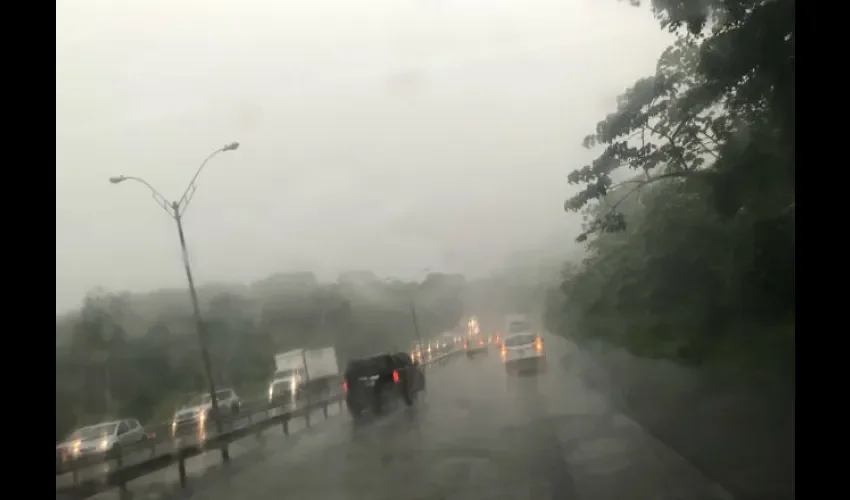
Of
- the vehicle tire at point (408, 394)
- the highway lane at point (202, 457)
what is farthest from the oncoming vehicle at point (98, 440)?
the vehicle tire at point (408, 394)

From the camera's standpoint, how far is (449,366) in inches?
229

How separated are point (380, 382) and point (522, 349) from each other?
4.41ft

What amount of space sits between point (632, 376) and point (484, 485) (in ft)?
8.47

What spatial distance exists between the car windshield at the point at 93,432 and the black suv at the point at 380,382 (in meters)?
1.71

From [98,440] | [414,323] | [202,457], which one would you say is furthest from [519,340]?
[98,440]

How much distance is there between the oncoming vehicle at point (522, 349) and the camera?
5939mm

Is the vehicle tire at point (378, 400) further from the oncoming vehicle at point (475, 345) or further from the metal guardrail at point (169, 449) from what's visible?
the oncoming vehicle at point (475, 345)

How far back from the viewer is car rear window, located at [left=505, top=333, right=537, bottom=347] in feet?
19.6

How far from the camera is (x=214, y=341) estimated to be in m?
5.05

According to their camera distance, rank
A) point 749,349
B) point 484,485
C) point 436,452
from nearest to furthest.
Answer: point 484,485, point 436,452, point 749,349

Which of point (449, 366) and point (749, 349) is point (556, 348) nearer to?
point (449, 366)

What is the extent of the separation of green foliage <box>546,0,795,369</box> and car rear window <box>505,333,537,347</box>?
250 mm
